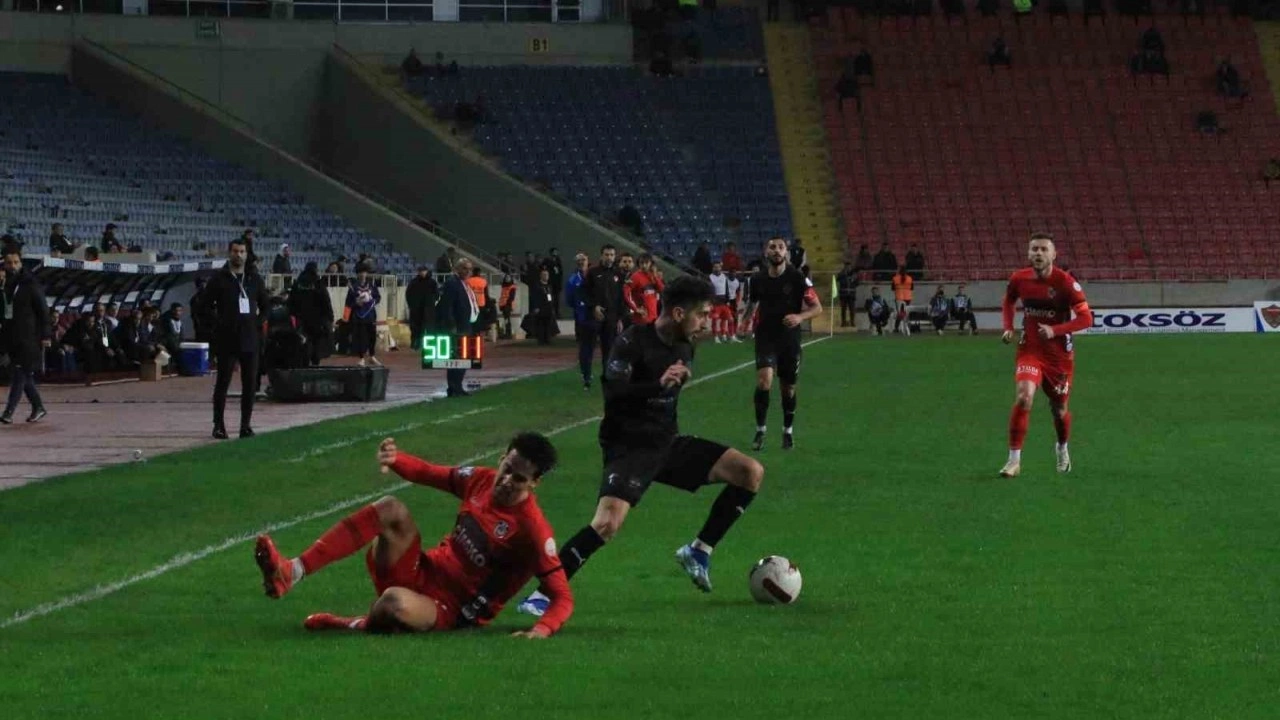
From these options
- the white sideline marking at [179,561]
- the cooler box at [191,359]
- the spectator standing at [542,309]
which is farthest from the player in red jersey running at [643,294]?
the spectator standing at [542,309]

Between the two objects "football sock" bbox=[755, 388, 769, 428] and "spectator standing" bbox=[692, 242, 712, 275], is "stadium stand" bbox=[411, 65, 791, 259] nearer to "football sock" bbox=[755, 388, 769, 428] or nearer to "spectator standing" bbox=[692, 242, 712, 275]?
"spectator standing" bbox=[692, 242, 712, 275]

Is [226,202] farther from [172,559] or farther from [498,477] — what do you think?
[498,477]

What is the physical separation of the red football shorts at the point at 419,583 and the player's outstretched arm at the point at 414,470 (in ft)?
0.91

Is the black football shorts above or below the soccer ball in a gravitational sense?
above

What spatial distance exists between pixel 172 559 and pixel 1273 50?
194 feet

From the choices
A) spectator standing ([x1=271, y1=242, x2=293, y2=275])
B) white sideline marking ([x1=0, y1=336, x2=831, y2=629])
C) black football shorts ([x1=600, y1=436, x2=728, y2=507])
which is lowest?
white sideline marking ([x1=0, y1=336, x2=831, y2=629])

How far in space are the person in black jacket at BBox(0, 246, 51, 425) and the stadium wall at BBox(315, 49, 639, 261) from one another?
31.2 metres

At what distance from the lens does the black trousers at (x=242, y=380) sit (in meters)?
22.2

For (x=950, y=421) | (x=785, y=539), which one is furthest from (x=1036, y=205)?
(x=785, y=539)

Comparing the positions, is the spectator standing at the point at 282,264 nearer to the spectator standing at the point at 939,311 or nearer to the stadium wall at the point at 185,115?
the stadium wall at the point at 185,115

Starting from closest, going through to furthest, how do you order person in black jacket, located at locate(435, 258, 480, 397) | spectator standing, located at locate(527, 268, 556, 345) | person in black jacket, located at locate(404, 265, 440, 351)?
person in black jacket, located at locate(435, 258, 480, 397) → person in black jacket, located at locate(404, 265, 440, 351) → spectator standing, located at locate(527, 268, 556, 345)

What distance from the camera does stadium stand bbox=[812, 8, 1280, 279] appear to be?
60.0 m

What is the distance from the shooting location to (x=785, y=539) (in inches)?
540

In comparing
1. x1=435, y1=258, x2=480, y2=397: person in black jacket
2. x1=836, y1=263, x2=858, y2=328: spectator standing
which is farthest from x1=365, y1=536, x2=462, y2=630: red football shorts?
x1=836, y1=263, x2=858, y2=328: spectator standing
